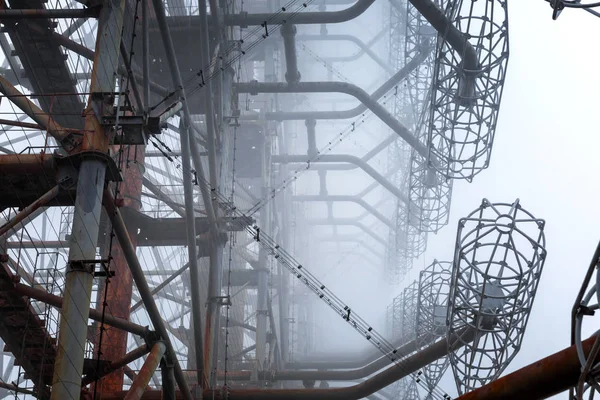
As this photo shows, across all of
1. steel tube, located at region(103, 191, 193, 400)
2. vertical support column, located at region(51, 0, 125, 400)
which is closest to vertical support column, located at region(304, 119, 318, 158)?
steel tube, located at region(103, 191, 193, 400)

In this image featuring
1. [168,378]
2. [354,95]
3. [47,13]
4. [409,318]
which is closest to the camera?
[47,13]

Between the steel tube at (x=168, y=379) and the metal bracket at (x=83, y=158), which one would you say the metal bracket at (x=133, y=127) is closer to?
the metal bracket at (x=83, y=158)

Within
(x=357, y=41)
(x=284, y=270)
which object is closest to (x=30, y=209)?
(x=284, y=270)

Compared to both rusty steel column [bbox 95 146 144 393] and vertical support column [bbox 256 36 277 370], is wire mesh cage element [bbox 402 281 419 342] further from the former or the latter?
rusty steel column [bbox 95 146 144 393]

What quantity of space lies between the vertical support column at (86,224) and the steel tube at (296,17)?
822cm

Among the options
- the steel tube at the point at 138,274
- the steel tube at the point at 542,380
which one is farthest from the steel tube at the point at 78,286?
the steel tube at the point at 542,380

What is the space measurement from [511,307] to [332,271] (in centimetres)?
3079

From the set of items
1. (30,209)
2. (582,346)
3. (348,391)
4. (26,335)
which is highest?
(348,391)

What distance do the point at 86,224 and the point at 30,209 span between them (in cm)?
72

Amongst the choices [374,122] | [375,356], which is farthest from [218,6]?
[374,122]

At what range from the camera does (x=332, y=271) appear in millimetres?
44906

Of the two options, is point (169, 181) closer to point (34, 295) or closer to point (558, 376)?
point (34, 295)

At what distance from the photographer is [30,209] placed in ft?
37.5

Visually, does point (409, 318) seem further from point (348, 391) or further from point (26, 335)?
point (26, 335)
